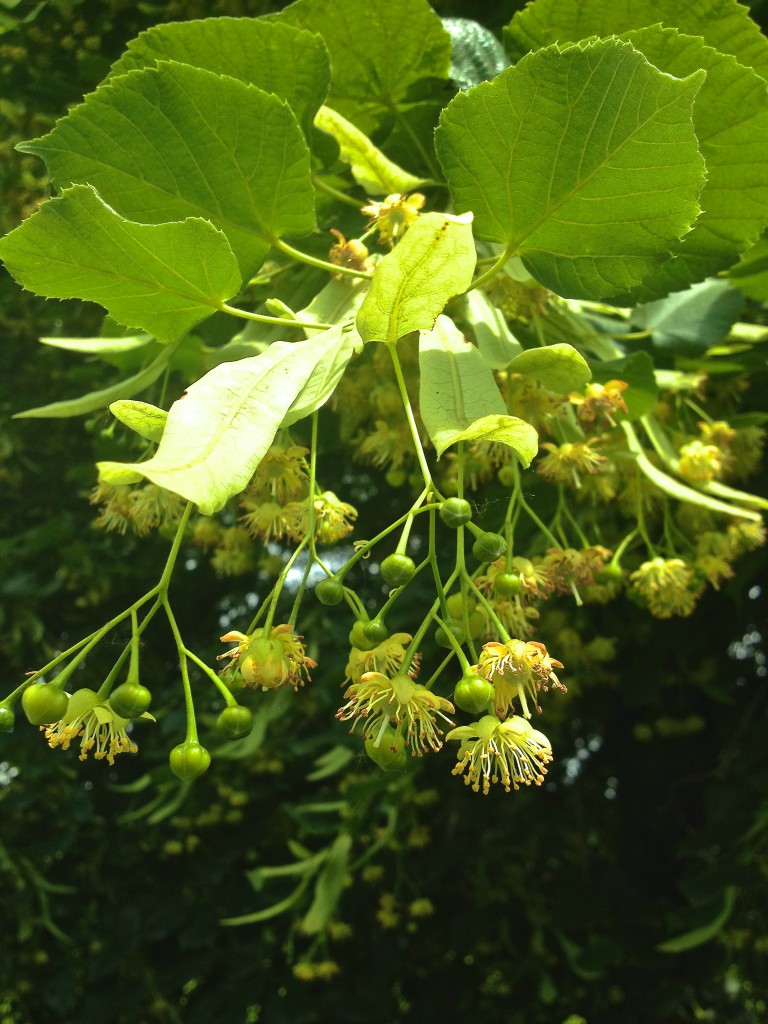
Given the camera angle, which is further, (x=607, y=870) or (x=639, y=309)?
(x=607, y=870)

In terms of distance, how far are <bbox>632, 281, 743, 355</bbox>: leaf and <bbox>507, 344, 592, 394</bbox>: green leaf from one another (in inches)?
18.0

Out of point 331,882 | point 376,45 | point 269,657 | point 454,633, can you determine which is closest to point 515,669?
point 454,633

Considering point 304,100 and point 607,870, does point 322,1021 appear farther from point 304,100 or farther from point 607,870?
point 304,100

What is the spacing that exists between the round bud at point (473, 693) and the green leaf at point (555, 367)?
223 millimetres

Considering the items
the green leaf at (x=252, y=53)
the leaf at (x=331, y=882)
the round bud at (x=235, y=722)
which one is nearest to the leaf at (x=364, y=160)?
the green leaf at (x=252, y=53)

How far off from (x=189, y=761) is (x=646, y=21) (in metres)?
0.73

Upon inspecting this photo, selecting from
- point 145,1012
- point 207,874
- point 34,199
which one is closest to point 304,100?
point 34,199

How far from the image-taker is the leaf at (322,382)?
54 cm

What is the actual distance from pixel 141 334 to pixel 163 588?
1.38 ft

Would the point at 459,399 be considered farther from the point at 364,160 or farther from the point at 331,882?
the point at 331,882

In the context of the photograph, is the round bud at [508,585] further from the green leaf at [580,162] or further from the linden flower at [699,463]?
the linden flower at [699,463]

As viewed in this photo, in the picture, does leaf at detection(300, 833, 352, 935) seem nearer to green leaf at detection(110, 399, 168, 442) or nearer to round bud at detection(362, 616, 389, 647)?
round bud at detection(362, 616, 389, 647)

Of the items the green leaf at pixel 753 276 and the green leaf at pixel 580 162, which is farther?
the green leaf at pixel 753 276

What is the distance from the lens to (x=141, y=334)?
0.88 meters
